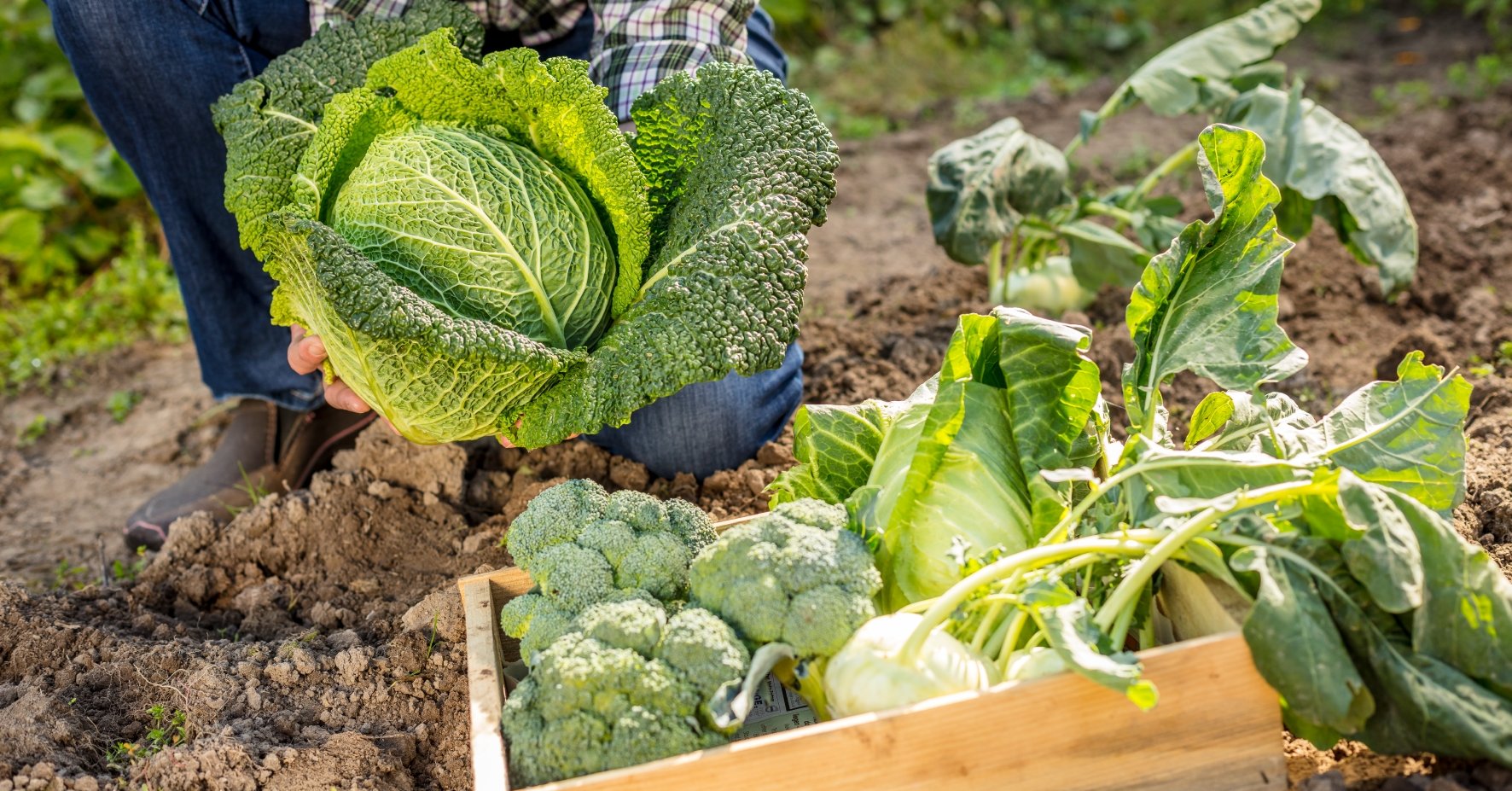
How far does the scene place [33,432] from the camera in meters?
4.38

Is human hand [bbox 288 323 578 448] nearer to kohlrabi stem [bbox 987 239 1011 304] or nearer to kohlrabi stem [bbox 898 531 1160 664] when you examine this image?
kohlrabi stem [bbox 898 531 1160 664]

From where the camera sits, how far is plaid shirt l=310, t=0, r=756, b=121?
2.95 meters

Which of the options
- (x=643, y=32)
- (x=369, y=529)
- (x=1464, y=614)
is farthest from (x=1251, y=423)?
(x=369, y=529)

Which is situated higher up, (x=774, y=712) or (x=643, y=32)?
(x=643, y=32)

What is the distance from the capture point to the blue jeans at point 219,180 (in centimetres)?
304

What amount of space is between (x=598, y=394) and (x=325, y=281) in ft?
1.98

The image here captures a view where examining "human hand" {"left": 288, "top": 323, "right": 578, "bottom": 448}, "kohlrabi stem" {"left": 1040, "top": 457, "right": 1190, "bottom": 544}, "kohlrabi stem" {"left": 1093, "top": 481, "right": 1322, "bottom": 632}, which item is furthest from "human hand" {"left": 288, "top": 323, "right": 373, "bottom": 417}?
"kohlrabi stem" {"left": 1093, "top": 481, "right": 1322, "bottom": 632}

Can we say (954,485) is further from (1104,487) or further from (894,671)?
(894,671)

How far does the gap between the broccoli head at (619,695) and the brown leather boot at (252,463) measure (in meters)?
1.91

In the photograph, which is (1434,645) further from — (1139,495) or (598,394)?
(598,394)

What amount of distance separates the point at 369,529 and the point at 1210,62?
123 inches

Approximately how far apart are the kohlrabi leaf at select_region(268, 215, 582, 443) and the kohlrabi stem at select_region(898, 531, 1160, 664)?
1.01m

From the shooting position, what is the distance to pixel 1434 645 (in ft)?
5.65

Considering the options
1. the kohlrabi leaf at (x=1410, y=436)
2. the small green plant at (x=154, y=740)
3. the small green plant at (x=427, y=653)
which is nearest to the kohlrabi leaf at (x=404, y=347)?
the small green plant at (x=427, y=653)
